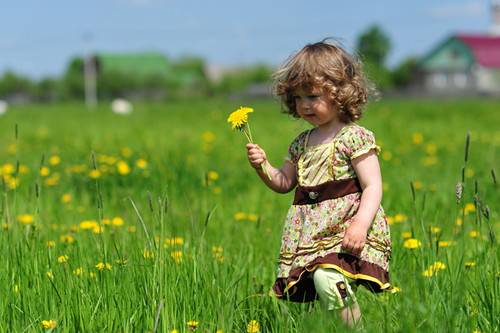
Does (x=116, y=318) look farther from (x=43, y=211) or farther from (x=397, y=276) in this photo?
(x=43, y=211)

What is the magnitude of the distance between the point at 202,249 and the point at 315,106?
84cm

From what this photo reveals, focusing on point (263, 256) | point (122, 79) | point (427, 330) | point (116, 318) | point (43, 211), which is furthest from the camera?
point (122, 79)

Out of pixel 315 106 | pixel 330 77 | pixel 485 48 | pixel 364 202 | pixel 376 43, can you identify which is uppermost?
pixel 376 43

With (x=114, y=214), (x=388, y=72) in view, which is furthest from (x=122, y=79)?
(x=114, y=214)

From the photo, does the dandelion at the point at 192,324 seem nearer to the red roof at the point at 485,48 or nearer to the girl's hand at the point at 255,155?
the girl's hand at the point at 255,155

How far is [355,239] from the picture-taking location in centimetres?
215

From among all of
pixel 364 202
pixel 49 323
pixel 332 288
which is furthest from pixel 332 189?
pixel 49 323

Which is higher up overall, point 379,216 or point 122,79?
point 122,79

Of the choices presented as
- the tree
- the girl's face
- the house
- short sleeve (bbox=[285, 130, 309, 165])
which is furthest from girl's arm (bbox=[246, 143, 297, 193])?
the tree

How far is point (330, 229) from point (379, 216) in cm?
21

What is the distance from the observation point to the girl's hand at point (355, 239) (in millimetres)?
2150

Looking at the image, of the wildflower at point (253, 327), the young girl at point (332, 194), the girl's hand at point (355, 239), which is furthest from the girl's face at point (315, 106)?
the wildflower at point (253, 327)

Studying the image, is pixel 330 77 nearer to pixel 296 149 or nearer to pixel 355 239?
pixel 296 149

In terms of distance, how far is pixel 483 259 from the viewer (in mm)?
2658
